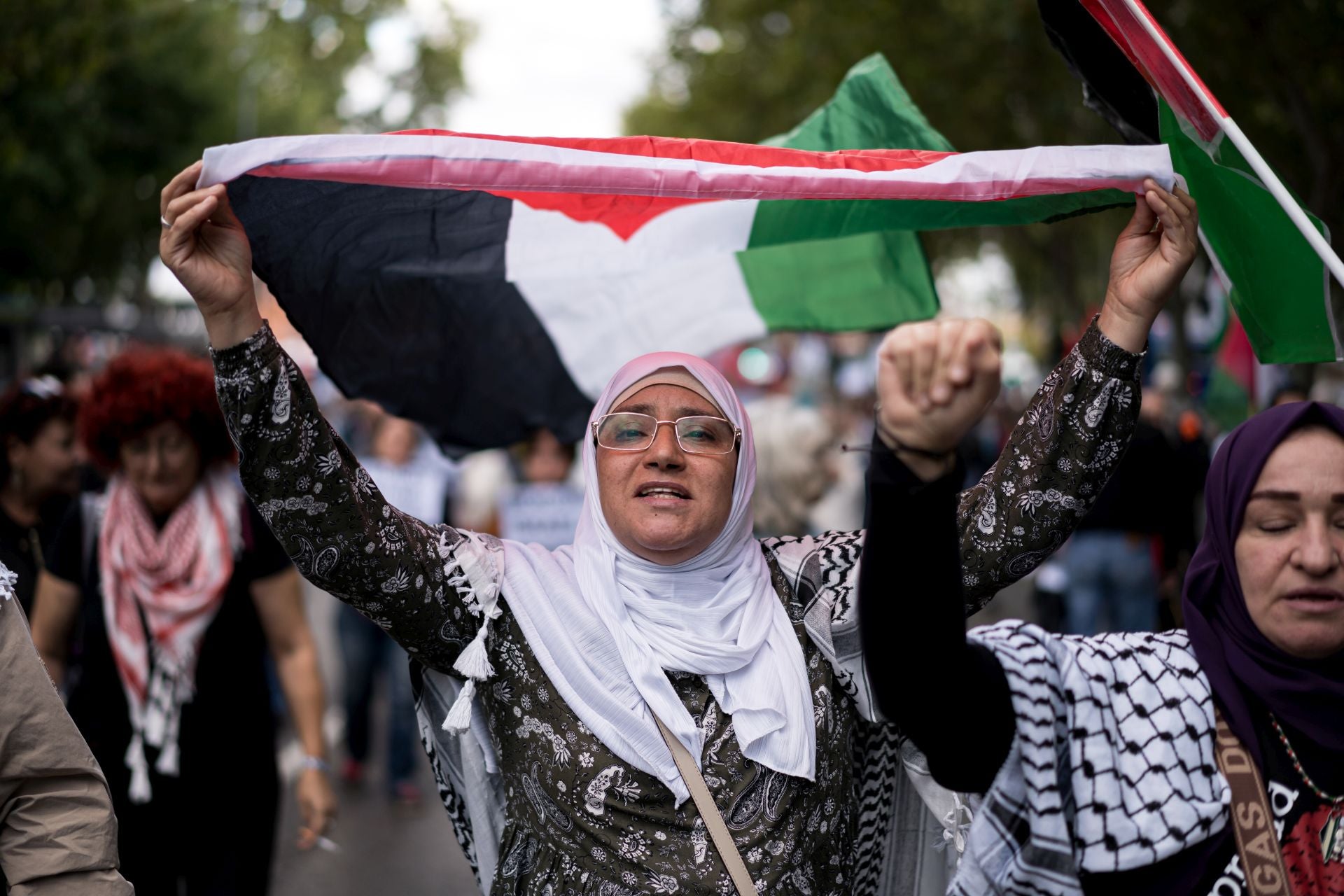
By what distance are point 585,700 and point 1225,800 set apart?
3.59 feet

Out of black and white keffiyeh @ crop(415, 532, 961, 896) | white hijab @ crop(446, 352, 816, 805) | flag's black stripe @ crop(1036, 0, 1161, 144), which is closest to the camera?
white hijab @ crop(446, 352, 816, 805)

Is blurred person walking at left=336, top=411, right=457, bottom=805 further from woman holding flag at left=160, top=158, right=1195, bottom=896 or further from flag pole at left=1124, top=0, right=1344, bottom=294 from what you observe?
flag pole at left=1124, top=0, right=1344, bottom=294

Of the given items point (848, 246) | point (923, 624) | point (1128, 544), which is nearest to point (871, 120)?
point (848, 246)

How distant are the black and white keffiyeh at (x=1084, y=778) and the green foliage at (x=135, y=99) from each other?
10.4 metres

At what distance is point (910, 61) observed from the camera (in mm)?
16016

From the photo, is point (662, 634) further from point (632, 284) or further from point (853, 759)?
point (632, 284)

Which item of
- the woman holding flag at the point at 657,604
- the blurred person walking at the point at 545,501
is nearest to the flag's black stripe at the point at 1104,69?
the woman holding flag at the point at 657,604

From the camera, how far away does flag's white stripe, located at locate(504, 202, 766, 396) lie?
3.47 metres

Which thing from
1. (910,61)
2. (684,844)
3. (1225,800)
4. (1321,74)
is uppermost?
(910,61)

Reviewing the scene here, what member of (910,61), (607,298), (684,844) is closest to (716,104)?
(910,61)

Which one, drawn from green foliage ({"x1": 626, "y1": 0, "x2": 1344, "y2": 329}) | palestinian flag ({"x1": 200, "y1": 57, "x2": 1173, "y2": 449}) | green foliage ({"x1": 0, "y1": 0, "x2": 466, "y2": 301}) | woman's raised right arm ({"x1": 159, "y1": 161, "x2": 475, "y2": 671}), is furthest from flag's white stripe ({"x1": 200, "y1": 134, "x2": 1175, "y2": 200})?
green foliage ({"x1": 0, "y1": 0, "x2": 466, "y2": 301})

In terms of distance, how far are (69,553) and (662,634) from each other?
2.18 metres

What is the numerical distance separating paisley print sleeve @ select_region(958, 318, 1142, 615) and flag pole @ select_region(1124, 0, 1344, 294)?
1.20 feet

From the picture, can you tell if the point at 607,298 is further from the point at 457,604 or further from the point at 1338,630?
the point at 1338,630
